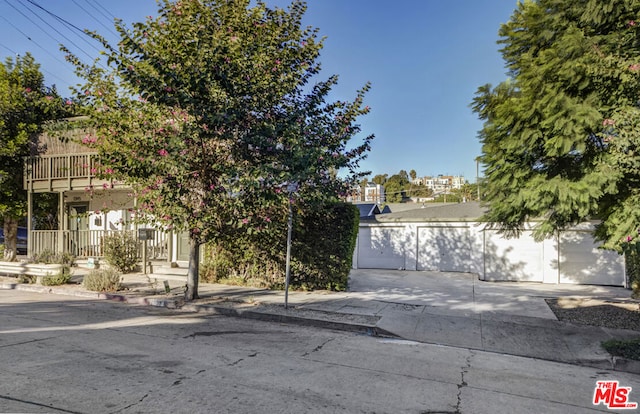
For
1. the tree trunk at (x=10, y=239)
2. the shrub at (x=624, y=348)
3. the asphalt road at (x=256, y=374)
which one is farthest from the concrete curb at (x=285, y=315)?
the tree trunk at (x=10, y=239)

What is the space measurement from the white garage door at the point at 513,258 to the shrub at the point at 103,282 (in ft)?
44.7

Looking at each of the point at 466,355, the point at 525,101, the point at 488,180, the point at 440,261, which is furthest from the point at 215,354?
the point at 440,261

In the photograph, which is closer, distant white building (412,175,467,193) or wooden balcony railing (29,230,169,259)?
wooden balcony railing (29,230,169,259)

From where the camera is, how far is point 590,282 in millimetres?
15156

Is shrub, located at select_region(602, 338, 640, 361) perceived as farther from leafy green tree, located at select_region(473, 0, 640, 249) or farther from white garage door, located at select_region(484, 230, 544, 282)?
white garage door, located at select_region(484, 230, 544, 282)

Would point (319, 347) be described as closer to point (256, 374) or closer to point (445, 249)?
point (256, 374)

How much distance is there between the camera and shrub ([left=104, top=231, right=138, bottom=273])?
14289 millimetres

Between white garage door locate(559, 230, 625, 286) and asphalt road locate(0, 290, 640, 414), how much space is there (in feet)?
36.7

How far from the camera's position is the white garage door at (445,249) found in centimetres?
1747

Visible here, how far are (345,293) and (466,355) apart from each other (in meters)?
5.12

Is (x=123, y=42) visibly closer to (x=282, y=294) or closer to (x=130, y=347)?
(x=130, y=347)

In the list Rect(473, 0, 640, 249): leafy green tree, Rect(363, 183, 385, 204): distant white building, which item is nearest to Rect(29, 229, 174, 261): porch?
Rect(473, 0, 640, 249): leafy green tree

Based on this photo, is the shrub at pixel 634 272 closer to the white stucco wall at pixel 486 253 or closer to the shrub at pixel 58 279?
the white stucco wall at pixel 486 253

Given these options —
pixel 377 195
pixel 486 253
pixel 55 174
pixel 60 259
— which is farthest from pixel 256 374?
pixel 377 195
